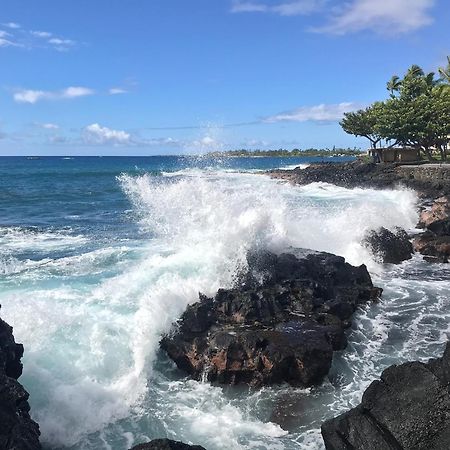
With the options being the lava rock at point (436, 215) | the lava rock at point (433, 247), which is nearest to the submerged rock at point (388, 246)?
the lava rock at point (433, 247)

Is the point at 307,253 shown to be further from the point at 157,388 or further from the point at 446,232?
the point at 446,232

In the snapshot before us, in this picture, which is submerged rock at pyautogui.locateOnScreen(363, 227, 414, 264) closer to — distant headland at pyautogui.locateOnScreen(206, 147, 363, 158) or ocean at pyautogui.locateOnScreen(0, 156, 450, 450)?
ocean at pyautogui.locateOnScreen(0, 156, 450, 450)

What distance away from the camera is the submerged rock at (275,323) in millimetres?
10117

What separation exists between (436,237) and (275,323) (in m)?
11.9

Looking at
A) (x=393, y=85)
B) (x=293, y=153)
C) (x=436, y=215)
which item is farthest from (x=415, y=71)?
(x=293, y=153)

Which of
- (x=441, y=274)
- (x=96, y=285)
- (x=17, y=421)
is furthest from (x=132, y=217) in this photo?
(x=17, y=421)

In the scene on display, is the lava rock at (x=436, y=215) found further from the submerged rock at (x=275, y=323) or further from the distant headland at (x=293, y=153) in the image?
the distant headland at (x=293, y=153)

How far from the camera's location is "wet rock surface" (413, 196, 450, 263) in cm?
1953

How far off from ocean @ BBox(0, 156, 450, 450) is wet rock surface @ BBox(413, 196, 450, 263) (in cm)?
80

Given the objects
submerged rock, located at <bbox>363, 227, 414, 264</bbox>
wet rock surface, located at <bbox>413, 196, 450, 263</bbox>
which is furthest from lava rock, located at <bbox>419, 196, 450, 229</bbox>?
submerged rock, located at <bbox>363, 227, 414, 264</bbox>

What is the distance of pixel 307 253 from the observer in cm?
1551

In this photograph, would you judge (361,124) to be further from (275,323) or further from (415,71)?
(275,323)

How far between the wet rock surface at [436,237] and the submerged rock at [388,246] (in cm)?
69

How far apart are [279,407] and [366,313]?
5520 mm
